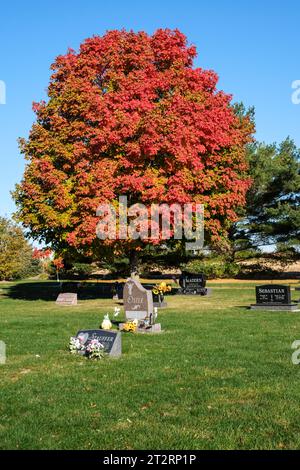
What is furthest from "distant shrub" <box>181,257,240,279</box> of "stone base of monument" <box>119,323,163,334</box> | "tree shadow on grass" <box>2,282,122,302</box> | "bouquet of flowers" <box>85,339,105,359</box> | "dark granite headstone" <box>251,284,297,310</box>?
"bouquet of flowers" <box>85,339,105,359</box>

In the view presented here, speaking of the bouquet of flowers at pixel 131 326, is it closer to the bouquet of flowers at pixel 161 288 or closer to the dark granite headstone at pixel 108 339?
the dark granite headstone at pixel 108 339

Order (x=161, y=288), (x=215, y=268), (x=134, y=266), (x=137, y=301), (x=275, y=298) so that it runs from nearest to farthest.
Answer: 1. (x=137, y=301)
2. (x=275, y=298)
3. (x=161, y=288)
4. (x=134, y=266)
5. (x=215, y=268)

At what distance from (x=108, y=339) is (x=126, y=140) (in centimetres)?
1726

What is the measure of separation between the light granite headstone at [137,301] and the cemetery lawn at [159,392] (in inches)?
86.9

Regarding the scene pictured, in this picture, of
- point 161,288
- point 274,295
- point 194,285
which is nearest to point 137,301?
point 161,288

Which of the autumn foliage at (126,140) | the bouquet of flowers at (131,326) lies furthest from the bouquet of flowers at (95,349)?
the autumn foliage at (126,140)

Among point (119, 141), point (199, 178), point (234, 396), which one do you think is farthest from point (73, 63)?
point (234, 396)

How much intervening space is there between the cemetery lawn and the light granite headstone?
86.9 inches

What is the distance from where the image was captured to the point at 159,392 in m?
9.55

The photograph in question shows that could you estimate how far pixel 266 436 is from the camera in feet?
23.6

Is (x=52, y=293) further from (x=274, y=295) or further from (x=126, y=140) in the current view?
(x=274, y=295)

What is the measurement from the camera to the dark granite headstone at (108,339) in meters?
13.2
